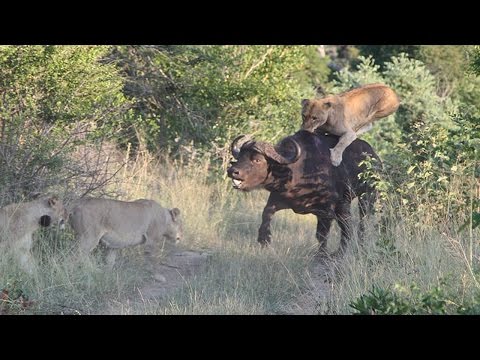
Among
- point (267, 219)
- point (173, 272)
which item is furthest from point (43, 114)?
point (267, 219)

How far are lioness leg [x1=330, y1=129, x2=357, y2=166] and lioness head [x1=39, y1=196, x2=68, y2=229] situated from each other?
3.40 meters

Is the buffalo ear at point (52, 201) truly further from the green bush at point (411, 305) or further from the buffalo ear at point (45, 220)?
the green bush at point (411, 305)

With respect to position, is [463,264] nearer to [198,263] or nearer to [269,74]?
[198,263]

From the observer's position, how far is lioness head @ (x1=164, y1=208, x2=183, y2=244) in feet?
38.0

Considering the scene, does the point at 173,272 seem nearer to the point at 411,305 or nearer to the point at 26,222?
the point at 26,222

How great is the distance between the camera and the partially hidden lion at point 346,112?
37.4 feet

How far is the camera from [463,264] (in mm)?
8344

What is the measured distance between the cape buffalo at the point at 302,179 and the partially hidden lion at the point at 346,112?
0.48 ft

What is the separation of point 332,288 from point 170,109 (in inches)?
280

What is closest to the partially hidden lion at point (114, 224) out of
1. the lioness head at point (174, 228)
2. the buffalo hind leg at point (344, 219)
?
the lioness head at point (174, 228)

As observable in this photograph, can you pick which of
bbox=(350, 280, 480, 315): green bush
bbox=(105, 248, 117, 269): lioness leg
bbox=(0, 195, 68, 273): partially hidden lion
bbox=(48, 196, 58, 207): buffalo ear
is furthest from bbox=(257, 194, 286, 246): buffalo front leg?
bbox=(350, 280, 480, 315): green bush

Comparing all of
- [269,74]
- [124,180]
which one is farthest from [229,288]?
[269,74]

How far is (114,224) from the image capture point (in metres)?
10.4

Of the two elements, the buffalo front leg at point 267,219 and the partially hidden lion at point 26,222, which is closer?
the partially hidden lion at point 26,222
